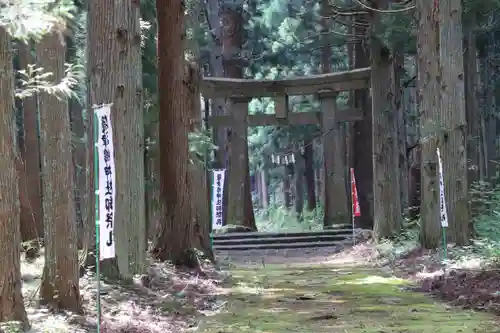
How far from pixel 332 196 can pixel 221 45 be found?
852cm

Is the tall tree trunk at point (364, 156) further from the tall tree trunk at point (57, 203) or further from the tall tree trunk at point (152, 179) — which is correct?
the tall tree trunk at point (57, 203)

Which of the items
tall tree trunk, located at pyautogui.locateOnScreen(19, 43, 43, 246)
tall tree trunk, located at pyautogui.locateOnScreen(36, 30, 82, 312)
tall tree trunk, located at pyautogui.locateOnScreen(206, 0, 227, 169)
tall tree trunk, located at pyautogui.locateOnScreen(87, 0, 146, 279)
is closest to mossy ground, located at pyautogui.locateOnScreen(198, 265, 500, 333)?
tall tree trunk, located at pyautogui.locateOnScreen(87, 0, 146, 279)

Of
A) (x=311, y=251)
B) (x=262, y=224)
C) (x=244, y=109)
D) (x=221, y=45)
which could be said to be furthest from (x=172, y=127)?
(x=262, y=224)

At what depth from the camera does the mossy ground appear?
24.6 feet

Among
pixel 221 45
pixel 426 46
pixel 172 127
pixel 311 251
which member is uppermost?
pixel 221 45

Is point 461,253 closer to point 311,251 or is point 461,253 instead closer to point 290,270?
point 290,270

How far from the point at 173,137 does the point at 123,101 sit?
3044 mm

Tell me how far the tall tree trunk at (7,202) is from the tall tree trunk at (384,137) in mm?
13028

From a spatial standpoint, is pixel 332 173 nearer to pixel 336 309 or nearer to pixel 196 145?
pixel 196 145

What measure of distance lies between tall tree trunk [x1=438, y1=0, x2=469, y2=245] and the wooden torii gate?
33.8 feet

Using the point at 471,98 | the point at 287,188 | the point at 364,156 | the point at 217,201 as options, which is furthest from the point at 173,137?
the point at 287,188

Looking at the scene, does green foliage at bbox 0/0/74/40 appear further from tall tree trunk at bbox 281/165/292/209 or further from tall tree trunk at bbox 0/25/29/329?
tall tree trunk at bbox 281/165/292/209

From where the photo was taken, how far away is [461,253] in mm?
11688

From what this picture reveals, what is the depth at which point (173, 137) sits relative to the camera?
40.0ft
